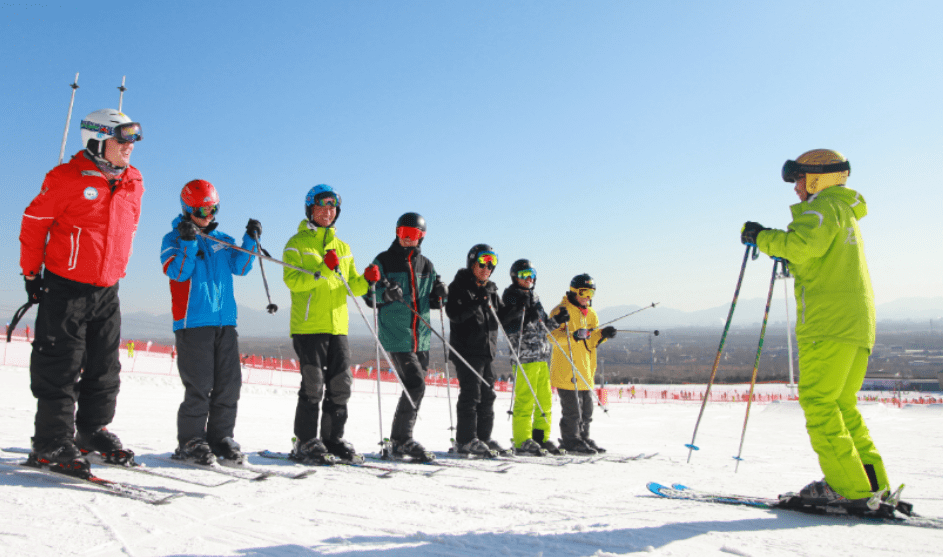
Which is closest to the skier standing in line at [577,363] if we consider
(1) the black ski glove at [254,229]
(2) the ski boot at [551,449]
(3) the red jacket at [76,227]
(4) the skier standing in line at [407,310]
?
(2) the ski boot at [551,449]

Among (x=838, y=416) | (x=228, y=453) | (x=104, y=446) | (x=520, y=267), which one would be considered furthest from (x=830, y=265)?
(x=104, y=446)

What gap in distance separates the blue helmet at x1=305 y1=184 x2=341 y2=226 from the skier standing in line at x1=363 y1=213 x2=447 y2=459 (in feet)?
2.18

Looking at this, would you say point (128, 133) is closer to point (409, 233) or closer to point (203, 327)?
point (203, 327)

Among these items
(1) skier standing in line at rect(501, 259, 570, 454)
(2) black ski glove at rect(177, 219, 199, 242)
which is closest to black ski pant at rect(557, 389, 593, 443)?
(1) skier standing in line at rect(501, 259, 570, 454)

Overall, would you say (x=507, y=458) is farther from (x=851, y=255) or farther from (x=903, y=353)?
(x=903, y=353)

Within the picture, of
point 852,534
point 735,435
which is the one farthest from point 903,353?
point 852,534

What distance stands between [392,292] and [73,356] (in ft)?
7.06

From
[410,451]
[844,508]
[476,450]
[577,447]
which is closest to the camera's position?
[844,508]

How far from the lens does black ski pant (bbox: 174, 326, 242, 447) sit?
355cm

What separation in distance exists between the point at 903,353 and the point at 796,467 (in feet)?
469

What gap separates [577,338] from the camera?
6.12 m

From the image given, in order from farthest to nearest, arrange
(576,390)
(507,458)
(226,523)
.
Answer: (576,390), (507,458), (226,523)

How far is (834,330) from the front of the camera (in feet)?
9.58

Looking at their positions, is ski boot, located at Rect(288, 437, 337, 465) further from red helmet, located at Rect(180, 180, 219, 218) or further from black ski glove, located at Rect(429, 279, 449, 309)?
red helmet, located at Rect(180, 180, 219, 218)
